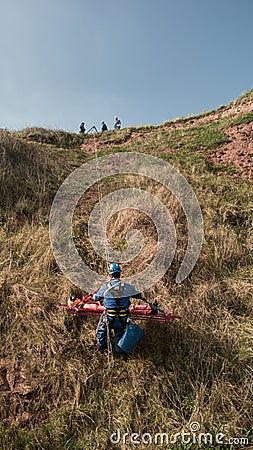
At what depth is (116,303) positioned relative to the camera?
404 cm

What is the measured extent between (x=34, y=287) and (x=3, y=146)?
254 inches

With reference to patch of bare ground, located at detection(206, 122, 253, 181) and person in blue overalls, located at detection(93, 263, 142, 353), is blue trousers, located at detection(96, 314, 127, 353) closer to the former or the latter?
person in blue overalls, located at detection(93, 263, 142, 353)

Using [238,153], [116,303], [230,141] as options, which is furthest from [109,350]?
[230,141]

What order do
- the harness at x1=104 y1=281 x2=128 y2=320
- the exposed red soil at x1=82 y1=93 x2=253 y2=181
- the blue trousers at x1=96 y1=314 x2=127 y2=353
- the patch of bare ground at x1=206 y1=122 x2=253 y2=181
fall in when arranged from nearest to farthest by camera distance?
1. the harness at x1=104 y1=281 x2=128 y2=320
2. the blue trousers at x1=96 y1=314 x2=127 y2=353
3. the patch of bare ground at x1=206 y1=122 x2=253 y2=181
4. the exposed red soil at x1=82 y1=93 x2=253 y2=181

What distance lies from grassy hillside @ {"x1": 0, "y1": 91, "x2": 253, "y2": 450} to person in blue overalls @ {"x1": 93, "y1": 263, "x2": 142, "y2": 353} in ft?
1.54

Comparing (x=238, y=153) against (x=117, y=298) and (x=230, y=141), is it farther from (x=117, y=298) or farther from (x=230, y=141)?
(x=117, y=298)

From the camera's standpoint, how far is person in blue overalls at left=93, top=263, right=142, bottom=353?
4.04 m

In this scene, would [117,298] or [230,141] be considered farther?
[230,141]

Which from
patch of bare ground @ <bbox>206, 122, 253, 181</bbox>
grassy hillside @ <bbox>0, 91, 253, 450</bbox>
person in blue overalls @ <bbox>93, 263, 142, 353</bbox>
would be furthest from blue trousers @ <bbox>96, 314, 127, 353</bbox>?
patch of bare ground @ <bbox>206, 122, 253, 181</bbox>

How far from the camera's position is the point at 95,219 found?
23.4 feet

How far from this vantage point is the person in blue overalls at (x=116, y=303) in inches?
159

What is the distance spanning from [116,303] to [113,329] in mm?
469

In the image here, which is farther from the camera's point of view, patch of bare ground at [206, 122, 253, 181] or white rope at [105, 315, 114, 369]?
patch of bare ground at [206, 122, 253, 181]

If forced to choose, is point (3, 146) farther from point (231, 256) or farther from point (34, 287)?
point (231, 256)
